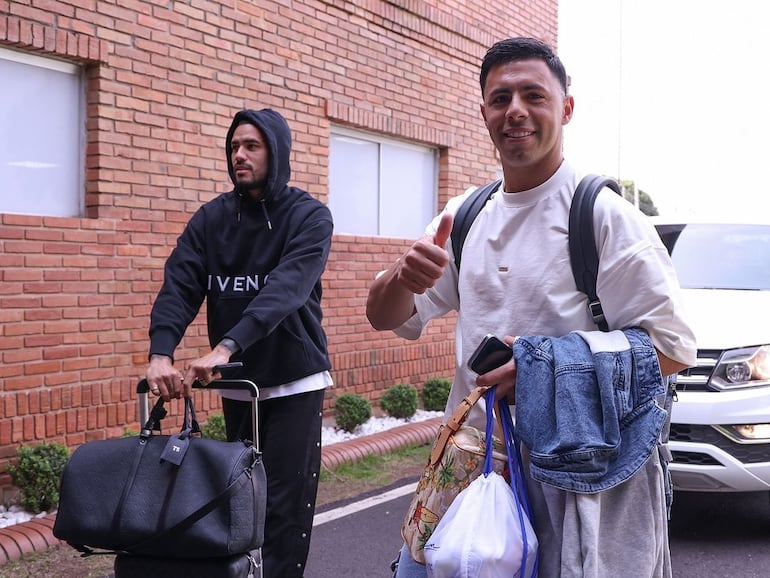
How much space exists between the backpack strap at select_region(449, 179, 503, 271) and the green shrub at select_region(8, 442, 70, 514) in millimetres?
3930

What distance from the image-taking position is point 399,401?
886cm

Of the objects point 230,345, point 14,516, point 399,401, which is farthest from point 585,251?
point 399,401

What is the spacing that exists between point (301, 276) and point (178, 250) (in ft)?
1.90

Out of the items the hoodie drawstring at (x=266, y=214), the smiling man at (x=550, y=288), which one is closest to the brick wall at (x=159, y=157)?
the hoodie drawstring at (x=266, y=214)

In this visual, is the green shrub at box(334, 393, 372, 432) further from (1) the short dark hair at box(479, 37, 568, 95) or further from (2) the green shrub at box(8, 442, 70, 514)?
(1) the short dark hair at box(479, 37, 568, 95)

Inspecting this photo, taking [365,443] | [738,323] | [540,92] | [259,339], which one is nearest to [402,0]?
[365,443]

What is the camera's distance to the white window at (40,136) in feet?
19.9

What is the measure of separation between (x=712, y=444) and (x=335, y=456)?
3.02m

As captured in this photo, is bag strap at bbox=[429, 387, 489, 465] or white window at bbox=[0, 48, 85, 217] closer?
bag strap at bbox=[429, 387, 489, 465]

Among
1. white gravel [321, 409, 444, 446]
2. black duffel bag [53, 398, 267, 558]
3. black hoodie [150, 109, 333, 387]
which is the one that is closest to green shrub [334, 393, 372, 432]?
white gravel [321, 409, 444, 446]

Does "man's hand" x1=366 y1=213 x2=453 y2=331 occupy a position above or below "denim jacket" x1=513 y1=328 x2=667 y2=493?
above

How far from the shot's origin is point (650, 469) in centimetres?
202

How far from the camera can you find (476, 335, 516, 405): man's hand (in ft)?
6.70

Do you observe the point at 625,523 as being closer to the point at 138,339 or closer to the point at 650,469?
the point at 650,469
